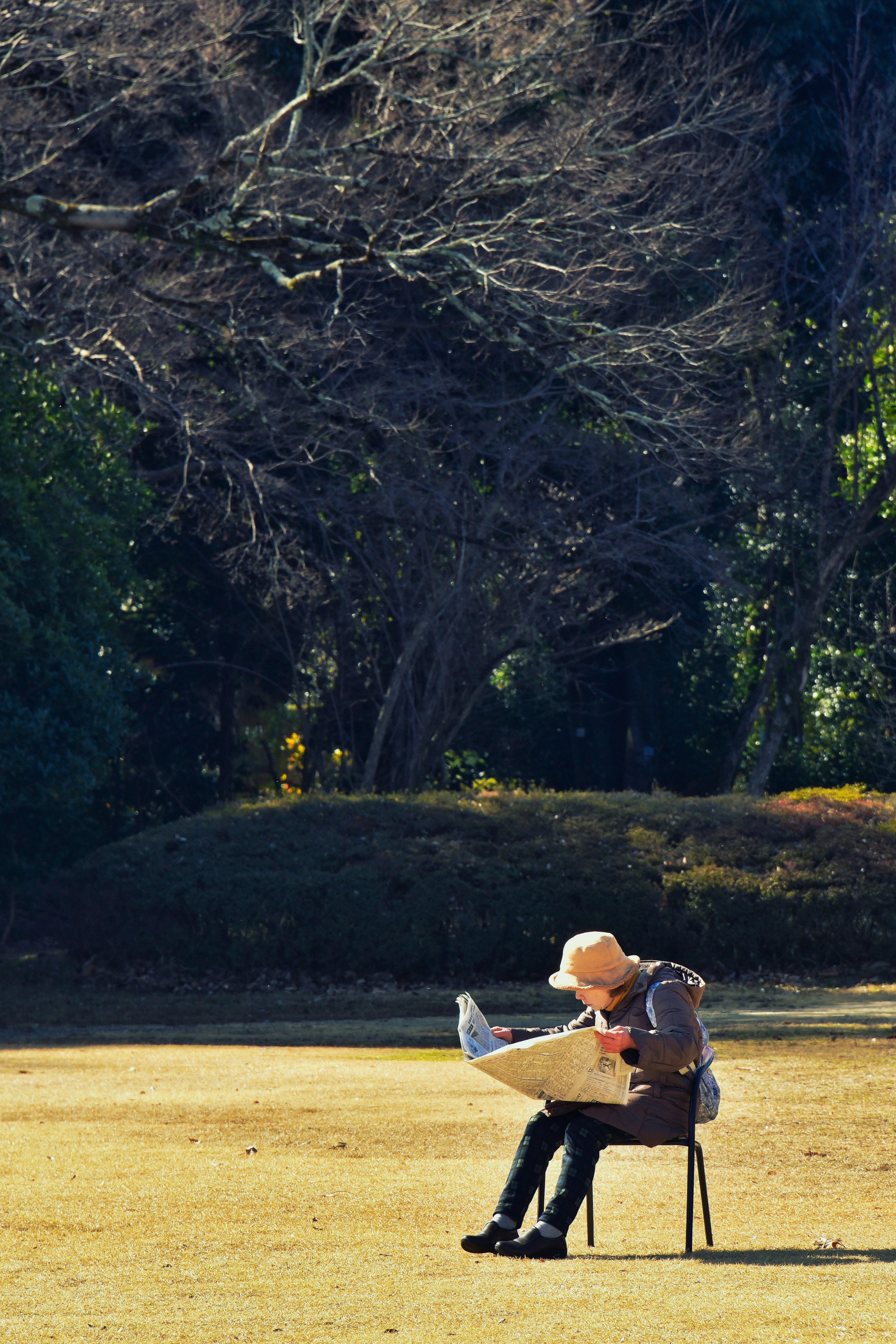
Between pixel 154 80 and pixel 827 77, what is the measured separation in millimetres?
10559

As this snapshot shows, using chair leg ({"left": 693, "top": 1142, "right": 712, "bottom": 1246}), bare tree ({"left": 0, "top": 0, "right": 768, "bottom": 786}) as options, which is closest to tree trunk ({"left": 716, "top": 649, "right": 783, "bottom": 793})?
bare tree ({"left": 0, "top": 0, "right": 768, "bottom": 786})

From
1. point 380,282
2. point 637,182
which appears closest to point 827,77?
point 637,182

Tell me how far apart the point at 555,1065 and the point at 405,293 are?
17201mm

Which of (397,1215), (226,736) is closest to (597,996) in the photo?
(397,1215)

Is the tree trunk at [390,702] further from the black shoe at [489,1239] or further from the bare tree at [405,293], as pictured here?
the black shoe at [489,1239]

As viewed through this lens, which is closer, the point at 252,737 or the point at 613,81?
the point at 613,81

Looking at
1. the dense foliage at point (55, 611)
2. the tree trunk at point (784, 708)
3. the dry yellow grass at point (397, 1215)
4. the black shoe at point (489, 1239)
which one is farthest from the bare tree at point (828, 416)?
the black shoe at point (489, 1239)

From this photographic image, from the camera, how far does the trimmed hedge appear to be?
15.5 m

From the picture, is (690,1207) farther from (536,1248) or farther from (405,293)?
(405,293)

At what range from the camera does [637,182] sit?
20.0 m

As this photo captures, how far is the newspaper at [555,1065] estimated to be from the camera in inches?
194

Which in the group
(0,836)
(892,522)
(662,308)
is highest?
(662,308)

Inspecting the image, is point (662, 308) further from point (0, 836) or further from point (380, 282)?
point (0, 836)

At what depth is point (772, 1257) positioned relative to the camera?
512 centimetres
